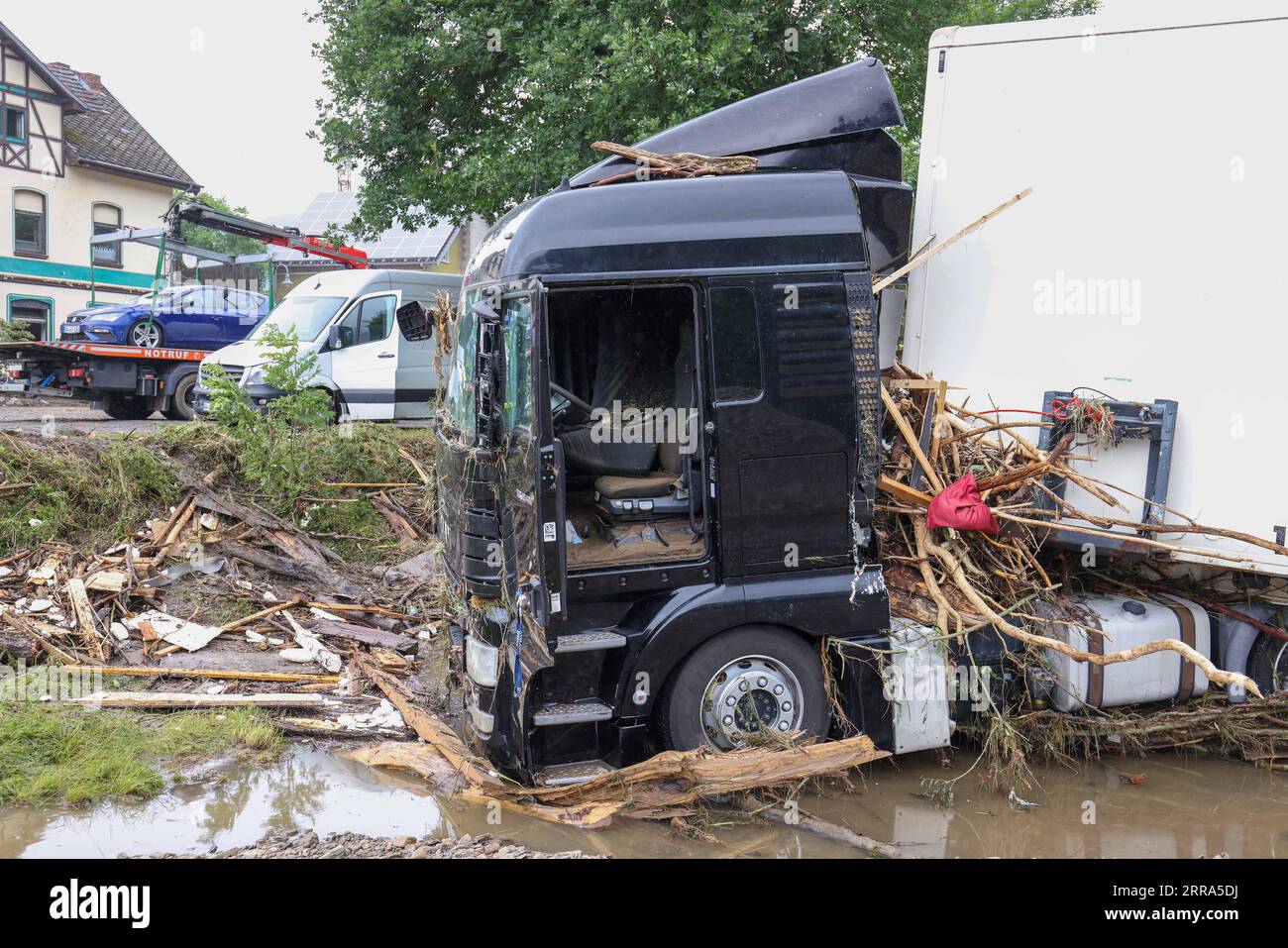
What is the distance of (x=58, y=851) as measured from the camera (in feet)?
16.0

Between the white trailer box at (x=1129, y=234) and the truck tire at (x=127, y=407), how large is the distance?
14072 millimetres

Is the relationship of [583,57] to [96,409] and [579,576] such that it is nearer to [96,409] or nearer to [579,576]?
[579,576]

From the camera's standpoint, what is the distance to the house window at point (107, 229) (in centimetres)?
3225

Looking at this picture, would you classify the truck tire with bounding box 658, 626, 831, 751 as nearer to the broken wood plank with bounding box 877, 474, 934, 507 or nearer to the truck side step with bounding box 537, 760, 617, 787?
the truck side step with bounding box 537, 760, 617, 787

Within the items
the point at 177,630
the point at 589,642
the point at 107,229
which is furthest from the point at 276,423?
the point at 107,229

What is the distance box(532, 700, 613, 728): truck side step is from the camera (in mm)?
5223

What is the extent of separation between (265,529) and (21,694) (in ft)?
9.66

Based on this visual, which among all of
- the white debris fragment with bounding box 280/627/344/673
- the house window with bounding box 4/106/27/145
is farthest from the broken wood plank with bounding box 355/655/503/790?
the house window with bounding box 4/106/27/145

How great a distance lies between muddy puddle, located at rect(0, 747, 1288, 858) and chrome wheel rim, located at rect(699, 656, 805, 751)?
1.47 feet

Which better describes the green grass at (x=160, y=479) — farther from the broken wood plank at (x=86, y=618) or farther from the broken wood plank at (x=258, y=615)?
the broken wood plank at (x=258, y=615)

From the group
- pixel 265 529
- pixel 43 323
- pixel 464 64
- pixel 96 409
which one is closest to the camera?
pixel 265 529

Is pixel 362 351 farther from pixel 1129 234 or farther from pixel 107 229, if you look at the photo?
pixel 107 229

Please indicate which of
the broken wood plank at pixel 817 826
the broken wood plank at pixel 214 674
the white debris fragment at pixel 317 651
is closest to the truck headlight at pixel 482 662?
the broken wood plank at pixel 817 826

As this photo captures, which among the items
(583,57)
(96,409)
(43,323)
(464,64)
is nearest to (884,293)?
(583,57)
